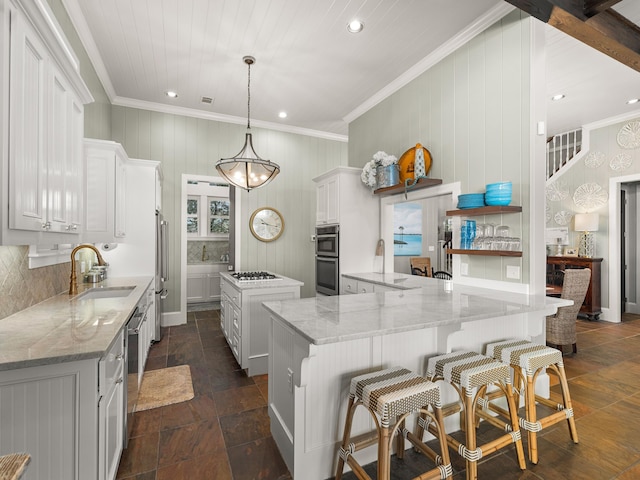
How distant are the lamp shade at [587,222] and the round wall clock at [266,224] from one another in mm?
4940

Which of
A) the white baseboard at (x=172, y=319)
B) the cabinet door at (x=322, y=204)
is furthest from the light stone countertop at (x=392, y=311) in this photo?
the white baseboard at (x=172, y=319)

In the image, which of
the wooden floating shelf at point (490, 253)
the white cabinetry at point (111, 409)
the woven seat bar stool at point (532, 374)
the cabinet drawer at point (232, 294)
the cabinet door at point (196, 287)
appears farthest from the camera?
the cabinet door at point (196, 287)

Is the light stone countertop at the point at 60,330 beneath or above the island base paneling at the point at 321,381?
above

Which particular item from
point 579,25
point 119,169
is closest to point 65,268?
point 119,169

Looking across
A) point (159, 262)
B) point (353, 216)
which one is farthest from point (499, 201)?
point (159, 262)

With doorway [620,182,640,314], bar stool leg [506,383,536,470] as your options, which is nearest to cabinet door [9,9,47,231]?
bar stool leg [506,383,536,470]

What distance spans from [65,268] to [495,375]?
330 cm

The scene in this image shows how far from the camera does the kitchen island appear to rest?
1.66m

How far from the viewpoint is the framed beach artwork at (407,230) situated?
7.20m

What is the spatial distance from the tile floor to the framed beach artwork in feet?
13.2

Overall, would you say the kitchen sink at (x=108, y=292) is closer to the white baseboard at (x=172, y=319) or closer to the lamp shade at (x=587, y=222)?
the white baseboard at (x=172, y=319)

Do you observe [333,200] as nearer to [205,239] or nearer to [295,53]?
[295,53]

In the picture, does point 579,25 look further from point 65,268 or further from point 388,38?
point 65,268

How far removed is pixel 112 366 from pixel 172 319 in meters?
3.59
